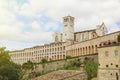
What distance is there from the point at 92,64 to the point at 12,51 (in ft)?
247

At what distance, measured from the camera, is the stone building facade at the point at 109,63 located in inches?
1479

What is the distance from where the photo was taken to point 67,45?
81.8 m

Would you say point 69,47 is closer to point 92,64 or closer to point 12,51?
point 92,64

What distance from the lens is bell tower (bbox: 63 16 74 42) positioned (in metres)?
91.6

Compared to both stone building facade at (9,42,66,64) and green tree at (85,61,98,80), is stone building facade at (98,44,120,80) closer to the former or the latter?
green tree at (85,61,98,80)

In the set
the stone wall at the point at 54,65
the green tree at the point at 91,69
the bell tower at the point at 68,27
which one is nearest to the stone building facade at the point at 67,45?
the bell tower at the point at 68,27

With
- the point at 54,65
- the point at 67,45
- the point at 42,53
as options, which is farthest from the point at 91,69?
the point at 42,53

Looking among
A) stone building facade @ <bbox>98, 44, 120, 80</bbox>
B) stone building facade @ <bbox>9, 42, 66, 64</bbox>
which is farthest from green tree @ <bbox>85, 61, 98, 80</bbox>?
stone building facade @ <bbox>9, 42, 66, 64</bbox>

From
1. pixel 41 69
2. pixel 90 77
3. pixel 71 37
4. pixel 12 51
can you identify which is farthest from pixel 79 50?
pixel 12 51

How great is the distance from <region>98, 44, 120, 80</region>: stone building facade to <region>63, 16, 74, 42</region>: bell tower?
5063cm

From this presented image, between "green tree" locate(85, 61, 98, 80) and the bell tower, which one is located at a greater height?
the bell tower

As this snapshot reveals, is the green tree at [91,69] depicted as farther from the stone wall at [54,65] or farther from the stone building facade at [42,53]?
the stone building facade at [42,53]

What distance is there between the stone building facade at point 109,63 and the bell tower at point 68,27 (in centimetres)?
5063

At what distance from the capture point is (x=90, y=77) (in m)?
42.2
